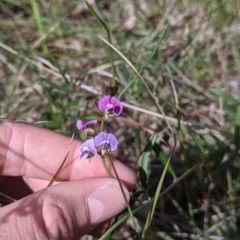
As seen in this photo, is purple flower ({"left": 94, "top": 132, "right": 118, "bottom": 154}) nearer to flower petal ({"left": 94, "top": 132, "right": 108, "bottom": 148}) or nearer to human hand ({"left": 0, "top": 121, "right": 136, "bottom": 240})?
flower petal ({"left": 94, "top": 132, "right": 108, "bottom": 148})

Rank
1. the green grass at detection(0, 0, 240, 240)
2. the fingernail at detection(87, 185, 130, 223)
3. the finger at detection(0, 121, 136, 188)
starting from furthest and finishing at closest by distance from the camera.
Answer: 1. the green grass at detection(0, 0, 240, 240)
2. the finger at detection(0, 121, 136, 188)
3. the fingernail at detection(87, 185, 130, 223)

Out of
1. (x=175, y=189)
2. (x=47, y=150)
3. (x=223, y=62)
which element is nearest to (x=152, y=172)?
(x=175, y=189)

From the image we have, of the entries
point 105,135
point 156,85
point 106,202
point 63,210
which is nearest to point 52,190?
point 63,210

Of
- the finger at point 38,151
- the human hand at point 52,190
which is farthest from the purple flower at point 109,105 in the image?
the finger at point 38,151

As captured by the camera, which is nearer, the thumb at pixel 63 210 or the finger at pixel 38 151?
the thumb at pixel 63 210

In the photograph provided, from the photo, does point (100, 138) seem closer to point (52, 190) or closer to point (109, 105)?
point (109, 105)

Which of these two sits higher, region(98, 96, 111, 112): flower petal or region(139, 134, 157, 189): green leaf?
region(98, 96, 111, 112): flower petal

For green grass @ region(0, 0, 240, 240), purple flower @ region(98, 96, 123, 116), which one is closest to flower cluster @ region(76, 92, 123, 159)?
purple flower @ region(98, 96, 123, 116)

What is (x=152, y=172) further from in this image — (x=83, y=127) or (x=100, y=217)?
(x=83, y=127)

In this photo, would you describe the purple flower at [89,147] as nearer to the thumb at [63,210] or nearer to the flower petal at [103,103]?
the flower petal at [103,103]
